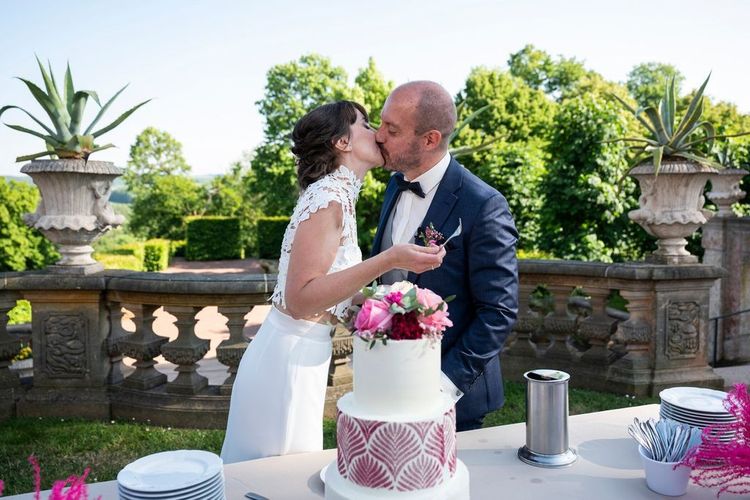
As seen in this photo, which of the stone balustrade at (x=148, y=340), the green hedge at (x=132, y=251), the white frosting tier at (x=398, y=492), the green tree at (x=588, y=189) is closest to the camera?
the white frosting tier at (x=398, y=492)

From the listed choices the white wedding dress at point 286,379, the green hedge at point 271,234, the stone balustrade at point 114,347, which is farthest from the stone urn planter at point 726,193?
the green hedge at point 271,234

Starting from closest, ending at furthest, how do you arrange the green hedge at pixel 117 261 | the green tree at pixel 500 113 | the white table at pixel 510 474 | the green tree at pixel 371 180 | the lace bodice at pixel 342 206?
the white table at pixel 510 474 < the lace bodice at pixel 342 206 < the green hedge at pixel 117 261 < the green tree at pixel 371 180 < the green tree at pixel 500 113

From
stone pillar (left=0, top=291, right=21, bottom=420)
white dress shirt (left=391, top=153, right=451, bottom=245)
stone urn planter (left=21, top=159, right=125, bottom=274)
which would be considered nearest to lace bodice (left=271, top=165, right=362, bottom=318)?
white dress shirt (left=391, top=153, right=451, bottom=245)

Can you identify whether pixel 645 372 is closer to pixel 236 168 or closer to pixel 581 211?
pixel 581 211

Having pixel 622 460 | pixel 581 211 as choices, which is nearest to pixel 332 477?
pixel 622 460

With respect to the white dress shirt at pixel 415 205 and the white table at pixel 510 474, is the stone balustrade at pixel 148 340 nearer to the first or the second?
the white dress shirt at pixel 415 205

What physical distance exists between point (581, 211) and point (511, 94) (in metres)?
23.3

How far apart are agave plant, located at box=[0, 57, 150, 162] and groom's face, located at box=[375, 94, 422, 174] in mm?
3368

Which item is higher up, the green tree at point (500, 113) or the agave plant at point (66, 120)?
the green tree at point (500, 113)

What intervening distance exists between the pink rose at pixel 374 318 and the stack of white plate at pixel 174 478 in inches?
22.4

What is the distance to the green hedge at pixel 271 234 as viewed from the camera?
110 feet

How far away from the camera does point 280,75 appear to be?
111 ft

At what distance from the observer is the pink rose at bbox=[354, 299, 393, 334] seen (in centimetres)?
162

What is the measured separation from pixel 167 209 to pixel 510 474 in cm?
4514
